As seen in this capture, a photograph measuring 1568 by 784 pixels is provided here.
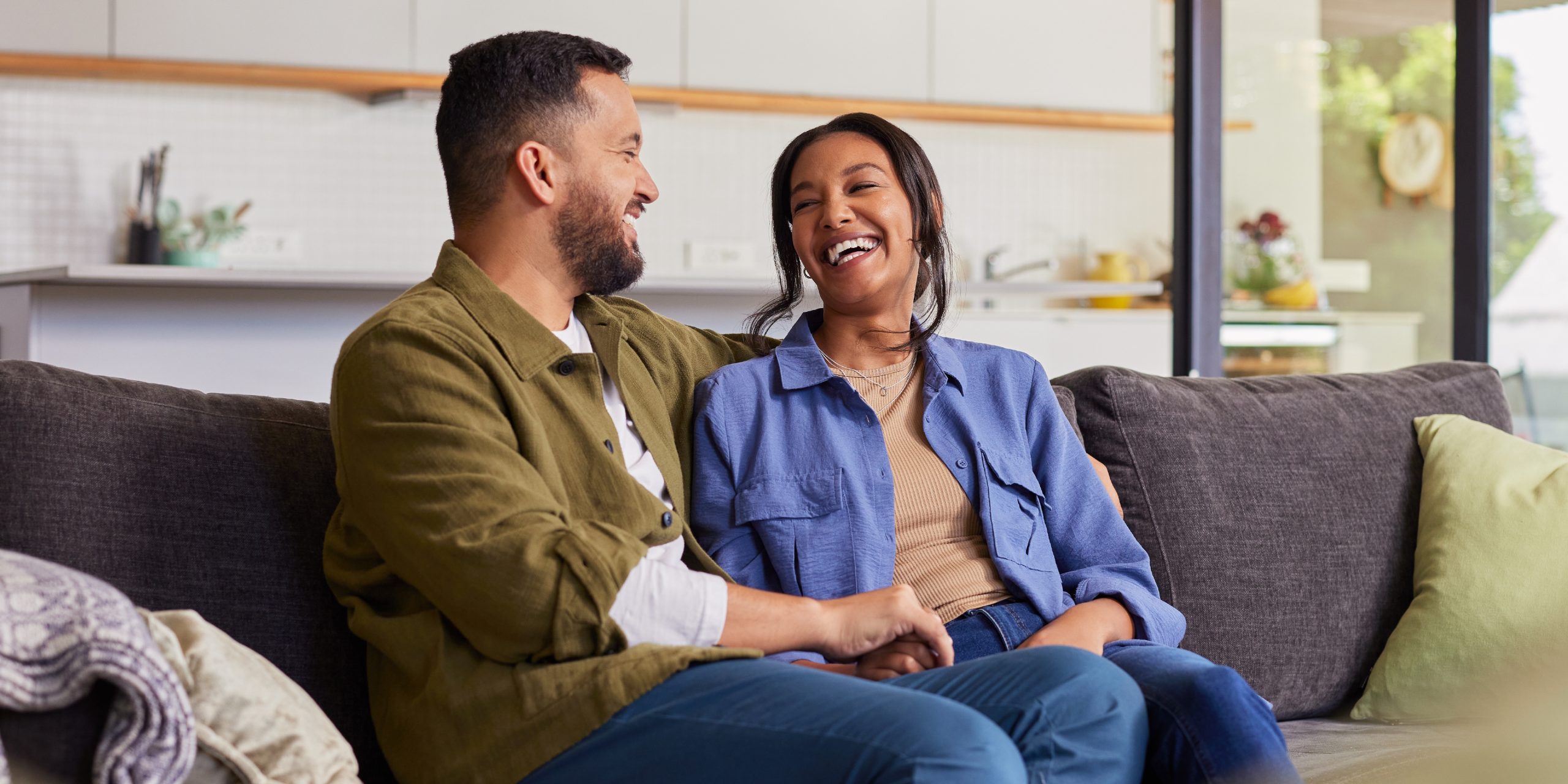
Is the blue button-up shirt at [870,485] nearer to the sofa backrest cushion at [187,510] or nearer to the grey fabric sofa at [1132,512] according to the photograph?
the grey fabric sofa at [1132,512]

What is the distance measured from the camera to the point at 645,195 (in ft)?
6.25

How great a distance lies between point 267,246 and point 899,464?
399cm

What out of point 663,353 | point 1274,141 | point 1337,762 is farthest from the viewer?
point 1274,141

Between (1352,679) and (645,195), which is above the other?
(645,195)

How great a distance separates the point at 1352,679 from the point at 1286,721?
0.12m

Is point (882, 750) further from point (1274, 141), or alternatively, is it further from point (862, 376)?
point (1274, 141)

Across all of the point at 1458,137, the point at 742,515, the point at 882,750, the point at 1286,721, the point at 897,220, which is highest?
the point at 1458,137

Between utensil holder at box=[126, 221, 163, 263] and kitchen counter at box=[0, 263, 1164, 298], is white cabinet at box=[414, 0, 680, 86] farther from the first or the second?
kitchen counter at box=[0, 263, 1164, 298]

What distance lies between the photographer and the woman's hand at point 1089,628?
5.58ft

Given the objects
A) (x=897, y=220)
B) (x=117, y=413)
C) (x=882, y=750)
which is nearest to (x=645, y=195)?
(x=897, y=220)

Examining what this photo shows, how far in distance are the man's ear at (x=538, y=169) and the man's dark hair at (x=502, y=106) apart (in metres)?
0.01

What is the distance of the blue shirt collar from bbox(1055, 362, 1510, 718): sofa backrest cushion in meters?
0.33

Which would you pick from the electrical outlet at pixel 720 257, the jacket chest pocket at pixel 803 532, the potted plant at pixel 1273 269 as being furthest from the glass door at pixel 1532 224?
the jacket chest pocket at pixel 803 532

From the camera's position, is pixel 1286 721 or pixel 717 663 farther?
pixel 1286 721
